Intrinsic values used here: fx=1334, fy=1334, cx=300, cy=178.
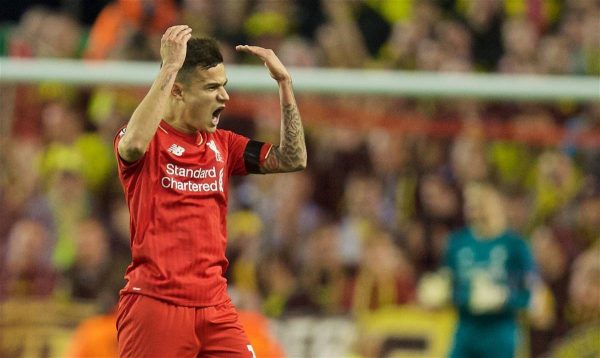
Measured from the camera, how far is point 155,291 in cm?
467

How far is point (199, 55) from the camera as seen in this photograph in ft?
15.8

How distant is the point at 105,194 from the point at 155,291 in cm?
456

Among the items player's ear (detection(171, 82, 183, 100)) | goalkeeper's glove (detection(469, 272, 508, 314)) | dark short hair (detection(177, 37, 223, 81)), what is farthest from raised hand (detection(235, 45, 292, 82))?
goalkeeper's glove (detection(469, 272, 508, 314))

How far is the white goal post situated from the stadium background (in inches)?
8.8

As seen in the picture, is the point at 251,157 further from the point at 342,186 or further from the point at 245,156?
the point at 342,186

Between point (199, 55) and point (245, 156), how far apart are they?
1.50ft

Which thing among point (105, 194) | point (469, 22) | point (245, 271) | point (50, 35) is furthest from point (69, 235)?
point (469, 22)

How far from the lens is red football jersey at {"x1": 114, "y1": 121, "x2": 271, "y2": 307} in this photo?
468 centimetres

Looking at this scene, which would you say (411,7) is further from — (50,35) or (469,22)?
(50,35)

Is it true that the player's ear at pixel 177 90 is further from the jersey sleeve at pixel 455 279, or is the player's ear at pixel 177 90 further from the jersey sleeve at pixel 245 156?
the jersey sleeve at pixel 455 279

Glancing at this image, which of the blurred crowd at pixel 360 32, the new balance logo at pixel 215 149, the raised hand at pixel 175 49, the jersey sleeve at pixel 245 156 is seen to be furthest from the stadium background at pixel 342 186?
the raised hand at pixel 175 49

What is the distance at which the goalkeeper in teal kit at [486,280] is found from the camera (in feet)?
28.3

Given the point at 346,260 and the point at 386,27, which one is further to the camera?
the point at 386,27

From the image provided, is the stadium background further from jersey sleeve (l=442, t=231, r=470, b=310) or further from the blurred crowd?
jersey sleeve (l=442, t=231, r=470, b=310)
